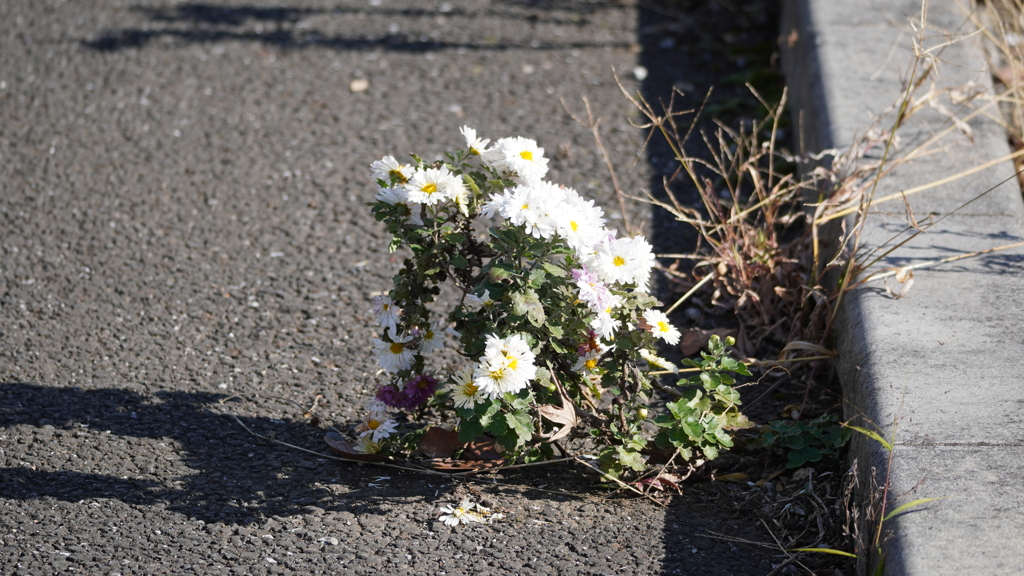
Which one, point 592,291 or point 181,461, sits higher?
point 592,291

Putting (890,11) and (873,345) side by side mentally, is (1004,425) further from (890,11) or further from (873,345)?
(890,11)

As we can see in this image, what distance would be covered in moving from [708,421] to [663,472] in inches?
7.2

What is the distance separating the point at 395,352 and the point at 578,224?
603 mm

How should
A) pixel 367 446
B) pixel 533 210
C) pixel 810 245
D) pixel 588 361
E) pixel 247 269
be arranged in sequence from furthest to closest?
1. pixel 247 269
2. pixel 810 245
3. pixel 367 446
4. pixel 588 361
5. pixel 533 210

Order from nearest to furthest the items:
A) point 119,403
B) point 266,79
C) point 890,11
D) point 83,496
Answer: point 83,496
point 119,403
point 890,11
point 266,79

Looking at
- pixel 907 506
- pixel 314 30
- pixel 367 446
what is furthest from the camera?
pixel 314 30

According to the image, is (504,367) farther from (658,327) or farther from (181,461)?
(181,461)

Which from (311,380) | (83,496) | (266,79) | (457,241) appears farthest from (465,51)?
(83,496)

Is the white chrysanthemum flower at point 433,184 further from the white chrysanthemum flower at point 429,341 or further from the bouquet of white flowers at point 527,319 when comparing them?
the white chrysanthemum flower at point 429,341

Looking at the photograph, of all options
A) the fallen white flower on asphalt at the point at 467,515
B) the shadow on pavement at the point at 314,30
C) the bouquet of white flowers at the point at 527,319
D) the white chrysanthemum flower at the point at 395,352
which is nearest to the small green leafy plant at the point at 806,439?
the bouquet of white flowers at the point at 527,319

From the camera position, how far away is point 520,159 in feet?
6.95

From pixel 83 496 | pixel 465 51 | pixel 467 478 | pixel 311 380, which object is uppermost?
pixel 465 51

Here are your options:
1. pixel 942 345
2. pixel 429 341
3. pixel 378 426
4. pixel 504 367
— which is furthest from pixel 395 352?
pixel 942 345

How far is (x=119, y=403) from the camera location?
104 inches
